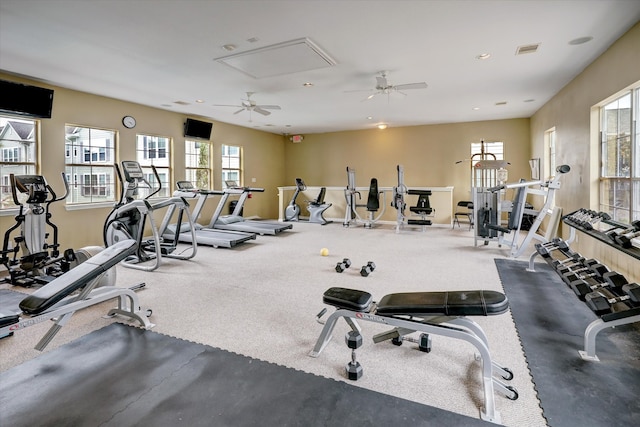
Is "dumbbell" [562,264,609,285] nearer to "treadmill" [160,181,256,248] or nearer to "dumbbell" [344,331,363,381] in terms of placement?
"dumbbell" [344,331,363,381]

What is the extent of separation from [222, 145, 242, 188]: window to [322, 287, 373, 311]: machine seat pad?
7.20 meters

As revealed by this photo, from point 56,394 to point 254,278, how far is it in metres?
2.30

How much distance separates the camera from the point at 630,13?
3127 mm

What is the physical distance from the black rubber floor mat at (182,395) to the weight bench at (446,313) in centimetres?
28

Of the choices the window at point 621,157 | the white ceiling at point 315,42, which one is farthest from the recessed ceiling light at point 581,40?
the window at point 621,157

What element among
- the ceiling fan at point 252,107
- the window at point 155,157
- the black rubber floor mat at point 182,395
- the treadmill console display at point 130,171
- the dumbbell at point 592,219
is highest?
the ceiling fan at point 252,107

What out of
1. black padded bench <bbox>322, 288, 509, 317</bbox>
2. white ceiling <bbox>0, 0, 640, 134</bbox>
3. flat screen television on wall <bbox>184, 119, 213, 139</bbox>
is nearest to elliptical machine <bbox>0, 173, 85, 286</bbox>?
white ceiling <bbox>0, 0, 640, 134</bbox>

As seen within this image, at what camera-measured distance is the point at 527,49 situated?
3988 mm

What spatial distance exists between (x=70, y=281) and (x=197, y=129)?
6.26 meters

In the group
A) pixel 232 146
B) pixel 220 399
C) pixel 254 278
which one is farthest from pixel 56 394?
pixel 232 146

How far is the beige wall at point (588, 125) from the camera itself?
3.48m

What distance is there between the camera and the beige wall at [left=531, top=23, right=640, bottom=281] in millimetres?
3477

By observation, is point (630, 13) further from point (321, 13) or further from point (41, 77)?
point (41, 77)

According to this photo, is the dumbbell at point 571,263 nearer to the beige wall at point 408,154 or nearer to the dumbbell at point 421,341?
the dumbbell at point 421,341
